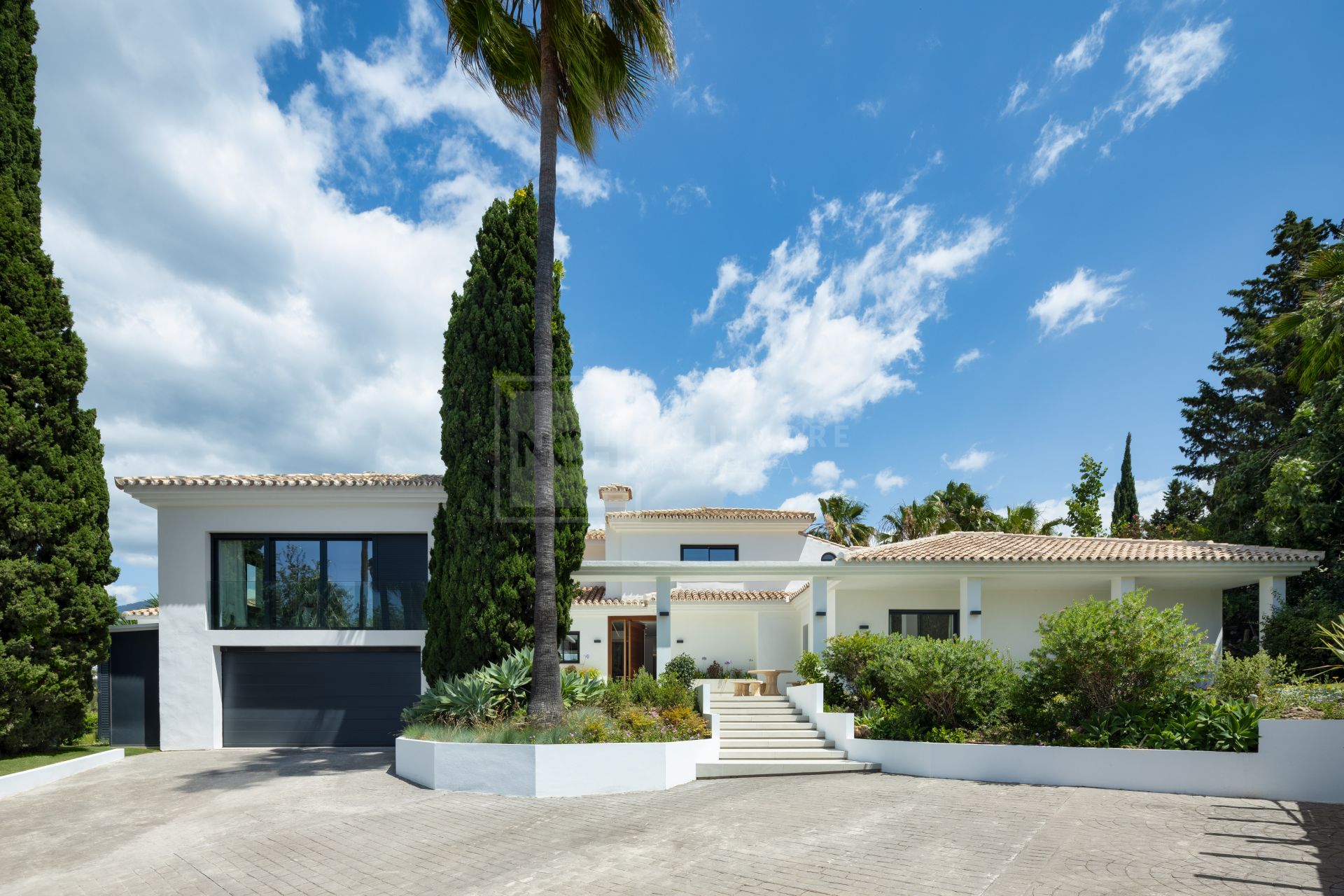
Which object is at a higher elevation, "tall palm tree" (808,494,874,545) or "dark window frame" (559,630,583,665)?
"tall palm tree" (808,494,874,545)

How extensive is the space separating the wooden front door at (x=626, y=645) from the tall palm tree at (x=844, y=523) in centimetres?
1742

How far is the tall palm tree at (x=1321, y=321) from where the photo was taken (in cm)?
1466

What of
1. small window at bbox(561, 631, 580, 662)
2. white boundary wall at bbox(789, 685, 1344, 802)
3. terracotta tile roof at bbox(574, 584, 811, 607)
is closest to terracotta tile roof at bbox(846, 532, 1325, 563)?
terracotta tile roof at bbox(574, 584, 811, 607)

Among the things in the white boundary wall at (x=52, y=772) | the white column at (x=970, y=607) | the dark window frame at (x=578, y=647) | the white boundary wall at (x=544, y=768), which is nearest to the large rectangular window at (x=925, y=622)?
the white column at (x=970, y=607)

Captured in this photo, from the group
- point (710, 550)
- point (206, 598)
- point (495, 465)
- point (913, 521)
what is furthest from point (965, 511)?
point (206, 598)

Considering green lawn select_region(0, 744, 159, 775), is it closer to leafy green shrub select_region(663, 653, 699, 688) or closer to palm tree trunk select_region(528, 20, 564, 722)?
palm tree trunk select_region(528, 20, 564, 722)

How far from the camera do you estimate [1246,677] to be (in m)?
11.3

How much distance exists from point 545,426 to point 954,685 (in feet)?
27.8

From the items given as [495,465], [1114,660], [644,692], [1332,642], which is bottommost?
[644,692]

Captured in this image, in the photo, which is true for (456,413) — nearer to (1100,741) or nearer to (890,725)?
(890,725)

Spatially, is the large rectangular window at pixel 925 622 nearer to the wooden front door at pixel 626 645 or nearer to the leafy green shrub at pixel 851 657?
the leafy green shrub at pixel 851 657

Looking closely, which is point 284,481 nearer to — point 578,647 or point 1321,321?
point 578,647

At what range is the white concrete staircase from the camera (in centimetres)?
1288

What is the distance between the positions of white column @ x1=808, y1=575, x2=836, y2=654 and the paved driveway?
193 inches
